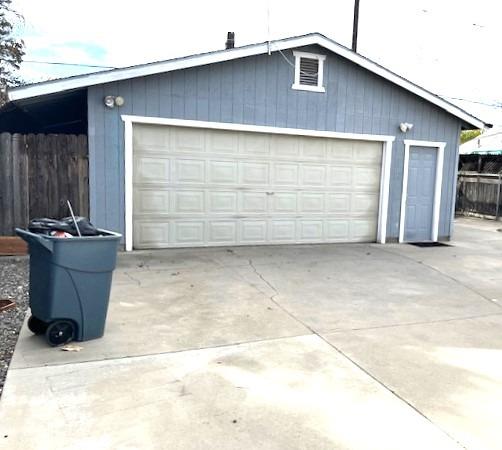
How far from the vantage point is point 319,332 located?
4.68 metres

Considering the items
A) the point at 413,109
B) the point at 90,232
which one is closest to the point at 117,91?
the point at 90,232

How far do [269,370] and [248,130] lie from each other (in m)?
6.05

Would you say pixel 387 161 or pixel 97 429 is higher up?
pixel 387 161

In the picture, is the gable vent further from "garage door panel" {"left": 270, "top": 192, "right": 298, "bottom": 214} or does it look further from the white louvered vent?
"garage door panel" {"left": 270, "top": 192, "right": 298, "bottom": 214}

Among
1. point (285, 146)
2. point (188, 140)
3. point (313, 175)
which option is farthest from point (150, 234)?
point (313, 175)

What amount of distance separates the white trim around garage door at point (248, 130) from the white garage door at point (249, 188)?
115 millimetres

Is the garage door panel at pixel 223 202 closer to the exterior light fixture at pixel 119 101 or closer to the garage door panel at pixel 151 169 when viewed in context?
the garage door panel at pixel 151 169

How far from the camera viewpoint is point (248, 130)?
9.05 metres

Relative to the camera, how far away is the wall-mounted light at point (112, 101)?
26.1 feet

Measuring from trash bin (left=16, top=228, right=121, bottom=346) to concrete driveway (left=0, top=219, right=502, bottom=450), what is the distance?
187 millimetres

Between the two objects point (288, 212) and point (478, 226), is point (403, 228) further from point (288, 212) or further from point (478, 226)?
point (478, 226)

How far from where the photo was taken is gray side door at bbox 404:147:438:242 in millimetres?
10641

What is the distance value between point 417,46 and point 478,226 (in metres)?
10.2

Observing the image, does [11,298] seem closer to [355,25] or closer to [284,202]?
[284,202]
